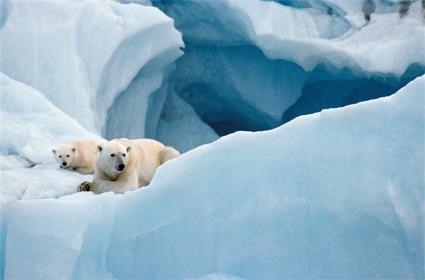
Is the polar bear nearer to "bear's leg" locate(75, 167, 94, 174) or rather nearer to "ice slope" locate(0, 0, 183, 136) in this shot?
"bear's leg" locate(75, 167, 94, 174)

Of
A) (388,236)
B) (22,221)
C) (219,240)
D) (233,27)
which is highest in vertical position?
(388,236)

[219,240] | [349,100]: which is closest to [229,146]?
[219,240]

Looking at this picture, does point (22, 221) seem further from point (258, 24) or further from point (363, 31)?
point (363, 31)

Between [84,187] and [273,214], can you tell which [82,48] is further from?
[273,214]

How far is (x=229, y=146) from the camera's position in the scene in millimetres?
2473

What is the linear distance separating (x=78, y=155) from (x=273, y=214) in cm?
204

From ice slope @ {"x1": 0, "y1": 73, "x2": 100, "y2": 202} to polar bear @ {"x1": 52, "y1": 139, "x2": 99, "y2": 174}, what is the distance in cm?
7

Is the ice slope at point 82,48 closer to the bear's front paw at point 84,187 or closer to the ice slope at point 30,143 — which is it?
the ice slope at point 30,143

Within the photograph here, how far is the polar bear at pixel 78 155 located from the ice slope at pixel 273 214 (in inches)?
47.4

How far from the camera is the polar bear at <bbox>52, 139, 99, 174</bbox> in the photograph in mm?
3869

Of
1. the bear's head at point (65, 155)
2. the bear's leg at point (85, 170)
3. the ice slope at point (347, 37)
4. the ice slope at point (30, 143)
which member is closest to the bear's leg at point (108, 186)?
the ice slope at point (30, 143)

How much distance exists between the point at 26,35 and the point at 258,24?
2898 millimetres

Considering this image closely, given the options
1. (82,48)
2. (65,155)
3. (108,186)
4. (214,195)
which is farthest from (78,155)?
(82,48)

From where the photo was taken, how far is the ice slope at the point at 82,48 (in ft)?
18.7
